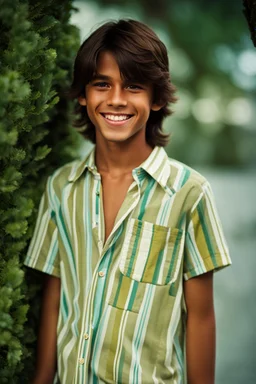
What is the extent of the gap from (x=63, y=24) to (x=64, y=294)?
3.97 feet

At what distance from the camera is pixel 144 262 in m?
2.31

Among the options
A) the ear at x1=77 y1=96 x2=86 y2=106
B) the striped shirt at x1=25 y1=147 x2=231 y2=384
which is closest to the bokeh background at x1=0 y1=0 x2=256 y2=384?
the ear at x1=77 y1=96 x2=86 y2=106

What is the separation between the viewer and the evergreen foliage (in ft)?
6.61

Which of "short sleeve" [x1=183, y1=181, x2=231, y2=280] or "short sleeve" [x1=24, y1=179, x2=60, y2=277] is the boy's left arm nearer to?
"short sleeve" [x1=183, y1=181, x2=231, y2=280]

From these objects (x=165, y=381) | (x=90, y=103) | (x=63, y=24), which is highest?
(x=63, y=24)

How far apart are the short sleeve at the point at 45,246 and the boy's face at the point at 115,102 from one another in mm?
426

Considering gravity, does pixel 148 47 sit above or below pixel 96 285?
above

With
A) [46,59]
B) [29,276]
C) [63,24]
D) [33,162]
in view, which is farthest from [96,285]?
[63,24]

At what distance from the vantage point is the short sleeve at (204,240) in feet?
7.64

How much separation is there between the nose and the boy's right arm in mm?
776

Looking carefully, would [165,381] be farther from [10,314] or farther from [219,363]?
[219,363]

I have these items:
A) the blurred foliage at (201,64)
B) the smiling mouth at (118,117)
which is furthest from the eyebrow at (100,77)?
the blurred foliage at (201,64)

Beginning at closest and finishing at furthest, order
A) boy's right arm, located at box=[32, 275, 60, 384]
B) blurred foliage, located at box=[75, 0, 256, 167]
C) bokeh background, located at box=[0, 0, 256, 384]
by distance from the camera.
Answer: bokeh background, located at box=[0, 0, 256, 384]
boy's right arm, located at box=[32, 275, 60, 384]
blurred foliage, located at box=[75, 0, 256, 167]

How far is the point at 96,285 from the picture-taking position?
91.0 inches
